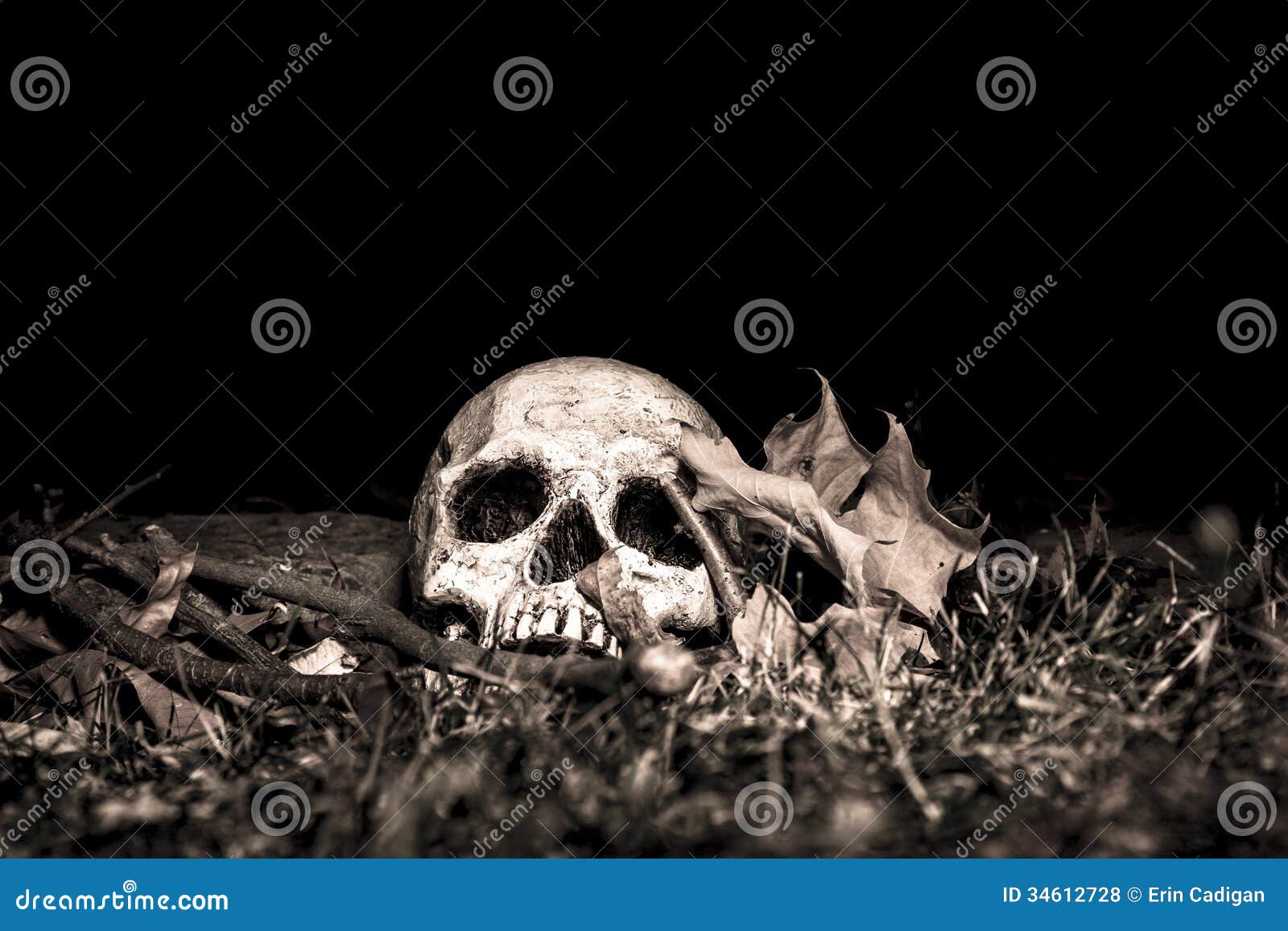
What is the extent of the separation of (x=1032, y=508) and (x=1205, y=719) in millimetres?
1379

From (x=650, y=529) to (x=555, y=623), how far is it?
0.38 m

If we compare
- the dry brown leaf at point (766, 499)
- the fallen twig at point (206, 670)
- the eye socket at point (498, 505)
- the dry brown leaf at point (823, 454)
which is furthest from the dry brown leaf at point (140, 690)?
the dry brown leaf at point (823, 454)

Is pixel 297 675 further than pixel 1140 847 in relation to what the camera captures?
Yes

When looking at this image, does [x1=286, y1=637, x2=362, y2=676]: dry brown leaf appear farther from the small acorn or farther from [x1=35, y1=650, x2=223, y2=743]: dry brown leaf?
the small acorn

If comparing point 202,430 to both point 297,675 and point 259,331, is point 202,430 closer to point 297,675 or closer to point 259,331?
point 259,331

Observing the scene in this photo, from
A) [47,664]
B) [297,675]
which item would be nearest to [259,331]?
[47,664]

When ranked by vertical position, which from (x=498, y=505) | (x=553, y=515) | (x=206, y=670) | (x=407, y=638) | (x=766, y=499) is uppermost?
(x=766, y=499)

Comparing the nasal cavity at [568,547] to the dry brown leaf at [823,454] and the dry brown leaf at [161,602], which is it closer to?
the dry brown leaf at [823,454]

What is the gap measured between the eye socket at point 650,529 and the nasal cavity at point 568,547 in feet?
0.20

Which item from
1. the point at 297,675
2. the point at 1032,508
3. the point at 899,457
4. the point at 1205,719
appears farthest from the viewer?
the point at 1032,508

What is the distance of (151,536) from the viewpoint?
270cm

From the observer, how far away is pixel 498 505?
8.30ft

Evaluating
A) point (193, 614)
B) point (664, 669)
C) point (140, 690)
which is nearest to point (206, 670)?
point (140, 690)

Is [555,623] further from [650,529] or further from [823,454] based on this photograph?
[823,454]
